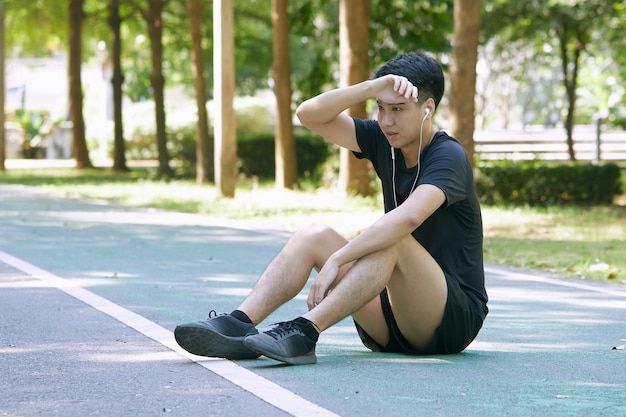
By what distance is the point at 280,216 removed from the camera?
16.7m

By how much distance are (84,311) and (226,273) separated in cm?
275

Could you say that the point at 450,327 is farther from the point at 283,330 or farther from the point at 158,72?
the point at 158,72

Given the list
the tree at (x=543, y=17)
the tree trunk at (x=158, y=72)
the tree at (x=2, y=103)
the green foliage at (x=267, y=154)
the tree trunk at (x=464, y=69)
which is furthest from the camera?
the tree at (x=2, y=103)

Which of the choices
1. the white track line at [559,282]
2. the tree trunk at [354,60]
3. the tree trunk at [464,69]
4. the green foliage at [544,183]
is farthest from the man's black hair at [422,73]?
the green foliage at [544,183]

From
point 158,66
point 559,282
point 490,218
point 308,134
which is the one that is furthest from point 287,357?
point 308,134

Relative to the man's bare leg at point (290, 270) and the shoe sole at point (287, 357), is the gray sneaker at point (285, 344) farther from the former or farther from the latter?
the man's bare leg at point (290, 270)

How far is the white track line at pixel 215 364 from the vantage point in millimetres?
4875

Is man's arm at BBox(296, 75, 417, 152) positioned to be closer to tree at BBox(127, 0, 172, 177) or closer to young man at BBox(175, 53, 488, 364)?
young man at BBox(175, 53, 488, 364)

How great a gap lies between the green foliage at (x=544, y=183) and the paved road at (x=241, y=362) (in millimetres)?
9310

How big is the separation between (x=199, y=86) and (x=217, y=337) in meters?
21.4

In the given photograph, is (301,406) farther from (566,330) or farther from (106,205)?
(106,205)

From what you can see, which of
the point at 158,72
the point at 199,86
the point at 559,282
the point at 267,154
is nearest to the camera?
the point at 559,282

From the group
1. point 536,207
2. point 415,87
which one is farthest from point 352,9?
point 415,87

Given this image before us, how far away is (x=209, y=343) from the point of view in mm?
5672
